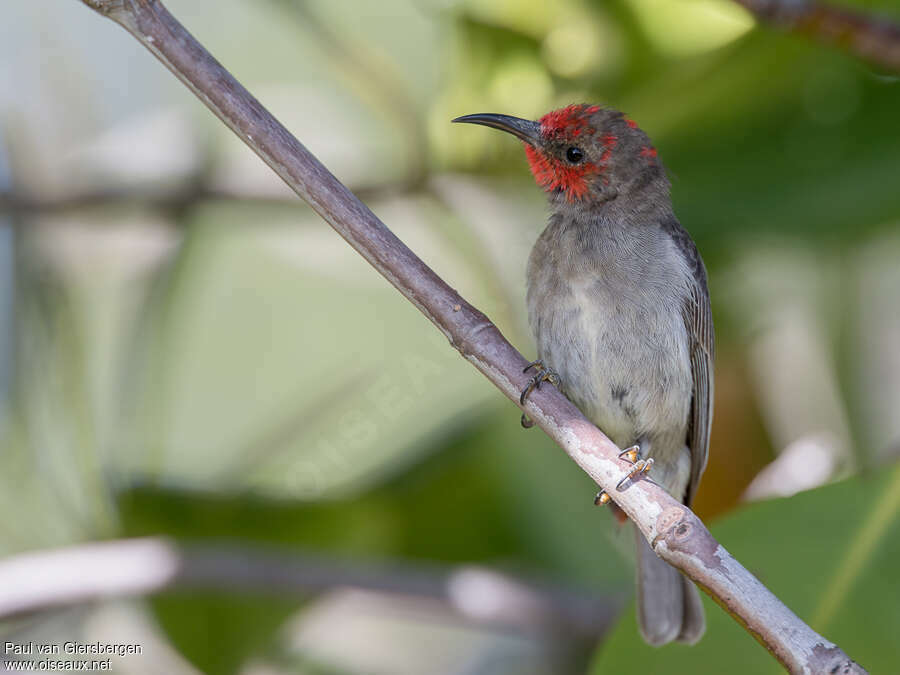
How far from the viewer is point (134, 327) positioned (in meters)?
3.62

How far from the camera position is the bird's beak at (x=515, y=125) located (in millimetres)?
3010

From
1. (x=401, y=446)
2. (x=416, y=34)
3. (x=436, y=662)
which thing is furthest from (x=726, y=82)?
(x=436, y=662)

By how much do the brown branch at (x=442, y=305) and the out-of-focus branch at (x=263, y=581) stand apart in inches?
47.4

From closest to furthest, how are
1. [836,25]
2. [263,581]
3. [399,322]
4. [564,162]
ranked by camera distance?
[836,25], [263,581], [564,162], [399,322]

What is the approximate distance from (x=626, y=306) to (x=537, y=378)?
784 millimetres

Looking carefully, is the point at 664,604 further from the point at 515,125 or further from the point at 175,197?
the point at 175,197

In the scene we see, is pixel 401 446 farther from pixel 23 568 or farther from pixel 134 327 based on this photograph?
pixel 23 568

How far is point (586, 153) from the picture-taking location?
10.2 feet

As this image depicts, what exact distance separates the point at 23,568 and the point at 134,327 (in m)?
1.11

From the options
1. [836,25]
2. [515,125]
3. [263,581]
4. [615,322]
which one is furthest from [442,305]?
[836,25]

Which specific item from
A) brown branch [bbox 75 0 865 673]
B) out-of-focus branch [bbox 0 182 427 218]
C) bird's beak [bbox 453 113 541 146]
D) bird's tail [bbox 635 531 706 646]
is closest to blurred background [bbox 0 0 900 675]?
out-of-focus branch [bbox 0 182 427 218]

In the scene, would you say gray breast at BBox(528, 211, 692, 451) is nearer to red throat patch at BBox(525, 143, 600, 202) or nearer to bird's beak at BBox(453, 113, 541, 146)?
red throat patch at BBox(525, 143, 600, 202)

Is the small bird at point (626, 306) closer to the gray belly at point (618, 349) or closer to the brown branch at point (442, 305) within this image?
the gray belly at point (618, 349)

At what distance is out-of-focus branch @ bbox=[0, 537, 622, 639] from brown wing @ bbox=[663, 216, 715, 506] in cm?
65
